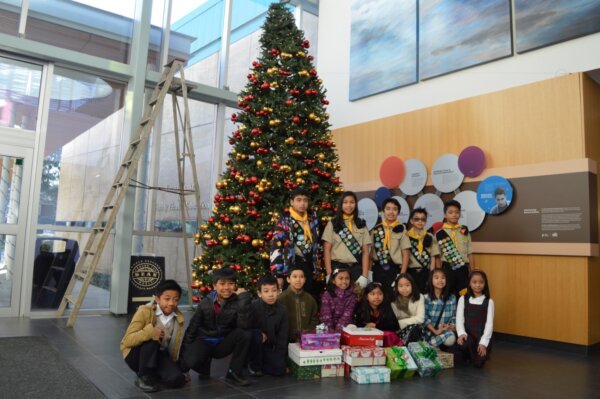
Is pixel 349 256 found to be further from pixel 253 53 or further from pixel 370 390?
pixel 253 53

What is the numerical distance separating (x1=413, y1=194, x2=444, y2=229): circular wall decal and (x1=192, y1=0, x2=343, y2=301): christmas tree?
1.41m

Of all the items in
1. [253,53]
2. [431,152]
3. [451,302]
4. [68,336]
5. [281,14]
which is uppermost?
[253,53]

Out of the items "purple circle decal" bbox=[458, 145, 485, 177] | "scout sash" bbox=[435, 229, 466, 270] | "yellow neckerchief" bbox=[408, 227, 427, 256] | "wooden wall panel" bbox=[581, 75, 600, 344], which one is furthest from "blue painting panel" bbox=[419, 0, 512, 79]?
"yellow neckerchief" bbox=[408, 227, 427, 256]

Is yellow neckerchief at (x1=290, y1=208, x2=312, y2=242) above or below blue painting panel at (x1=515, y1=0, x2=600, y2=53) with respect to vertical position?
below

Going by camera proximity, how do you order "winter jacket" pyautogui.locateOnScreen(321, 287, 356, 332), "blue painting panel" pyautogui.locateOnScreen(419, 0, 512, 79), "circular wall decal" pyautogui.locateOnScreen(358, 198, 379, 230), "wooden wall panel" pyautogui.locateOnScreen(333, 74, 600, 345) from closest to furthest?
"winter jacket" pyautogui.locateOnScreen(321, 287, 356, 332) < "wooden wall panel" pyautogui.locateOnScreen(333, 74, 600, 345) < "blue painting panel" pyautogui.locateOnScreen(419, 0, 512, 79) < "circular wall decal" pyautogui.locateOnScreen(358, 198, 379, 230)

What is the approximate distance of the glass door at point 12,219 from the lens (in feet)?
Answer: 16.1

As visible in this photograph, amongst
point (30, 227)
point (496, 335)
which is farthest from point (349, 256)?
point (30, 227)

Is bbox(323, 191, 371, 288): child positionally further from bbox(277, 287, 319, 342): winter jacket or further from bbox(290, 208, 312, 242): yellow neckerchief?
bbox(277, 287, 319, 342): winter jacket

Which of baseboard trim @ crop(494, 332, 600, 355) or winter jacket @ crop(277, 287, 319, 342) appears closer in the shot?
winter jacket @ crop(277, 287, 319, 342)

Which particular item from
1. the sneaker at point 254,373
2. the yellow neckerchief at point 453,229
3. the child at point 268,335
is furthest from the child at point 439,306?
the sneaker at point 254,373

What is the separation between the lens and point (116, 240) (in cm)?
557

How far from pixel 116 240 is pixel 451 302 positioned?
13.1 ft

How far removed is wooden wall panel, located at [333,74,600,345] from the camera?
4.23 metres

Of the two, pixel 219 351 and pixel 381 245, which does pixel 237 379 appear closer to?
pixel 219 351
